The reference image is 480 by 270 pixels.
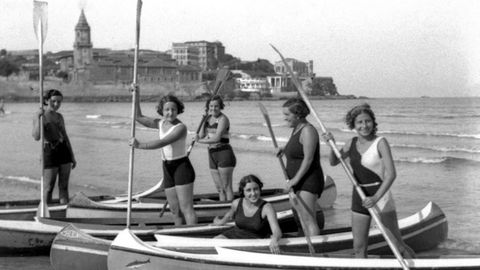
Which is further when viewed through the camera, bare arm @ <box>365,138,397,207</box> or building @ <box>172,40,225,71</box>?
building @ <box>172,40,225,71</box>

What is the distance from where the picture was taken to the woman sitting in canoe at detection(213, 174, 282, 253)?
252 inches

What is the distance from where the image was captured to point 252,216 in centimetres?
656

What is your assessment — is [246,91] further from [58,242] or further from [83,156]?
[58,242]

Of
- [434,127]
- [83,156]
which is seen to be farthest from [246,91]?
[83,156]

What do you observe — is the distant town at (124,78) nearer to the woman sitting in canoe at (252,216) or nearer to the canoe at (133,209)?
the canoe at (133,209)

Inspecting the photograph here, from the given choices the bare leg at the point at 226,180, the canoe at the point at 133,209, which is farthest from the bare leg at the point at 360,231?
the bare leg at the point at 226,180

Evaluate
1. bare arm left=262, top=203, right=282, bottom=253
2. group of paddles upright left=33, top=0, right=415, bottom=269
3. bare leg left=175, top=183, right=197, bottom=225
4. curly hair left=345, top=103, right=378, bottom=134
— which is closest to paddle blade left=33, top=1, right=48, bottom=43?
group of paddles upright left=33, top=0, right=415, bottom=269

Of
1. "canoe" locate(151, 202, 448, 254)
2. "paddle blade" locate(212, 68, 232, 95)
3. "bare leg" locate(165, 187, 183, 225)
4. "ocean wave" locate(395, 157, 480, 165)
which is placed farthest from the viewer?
"ocean wave" locate(395, 157, 480, 165)

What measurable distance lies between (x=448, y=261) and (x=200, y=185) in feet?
33.5

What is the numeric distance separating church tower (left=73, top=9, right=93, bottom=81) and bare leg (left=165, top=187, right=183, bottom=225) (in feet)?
451

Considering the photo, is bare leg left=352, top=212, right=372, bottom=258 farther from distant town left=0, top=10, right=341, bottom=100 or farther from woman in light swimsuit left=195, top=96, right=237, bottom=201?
distant town left=0, top=10, right=341, bottom=100

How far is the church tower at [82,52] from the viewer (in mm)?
143000

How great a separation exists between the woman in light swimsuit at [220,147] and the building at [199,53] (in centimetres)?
17114

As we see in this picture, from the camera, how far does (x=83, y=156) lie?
23.3 m
